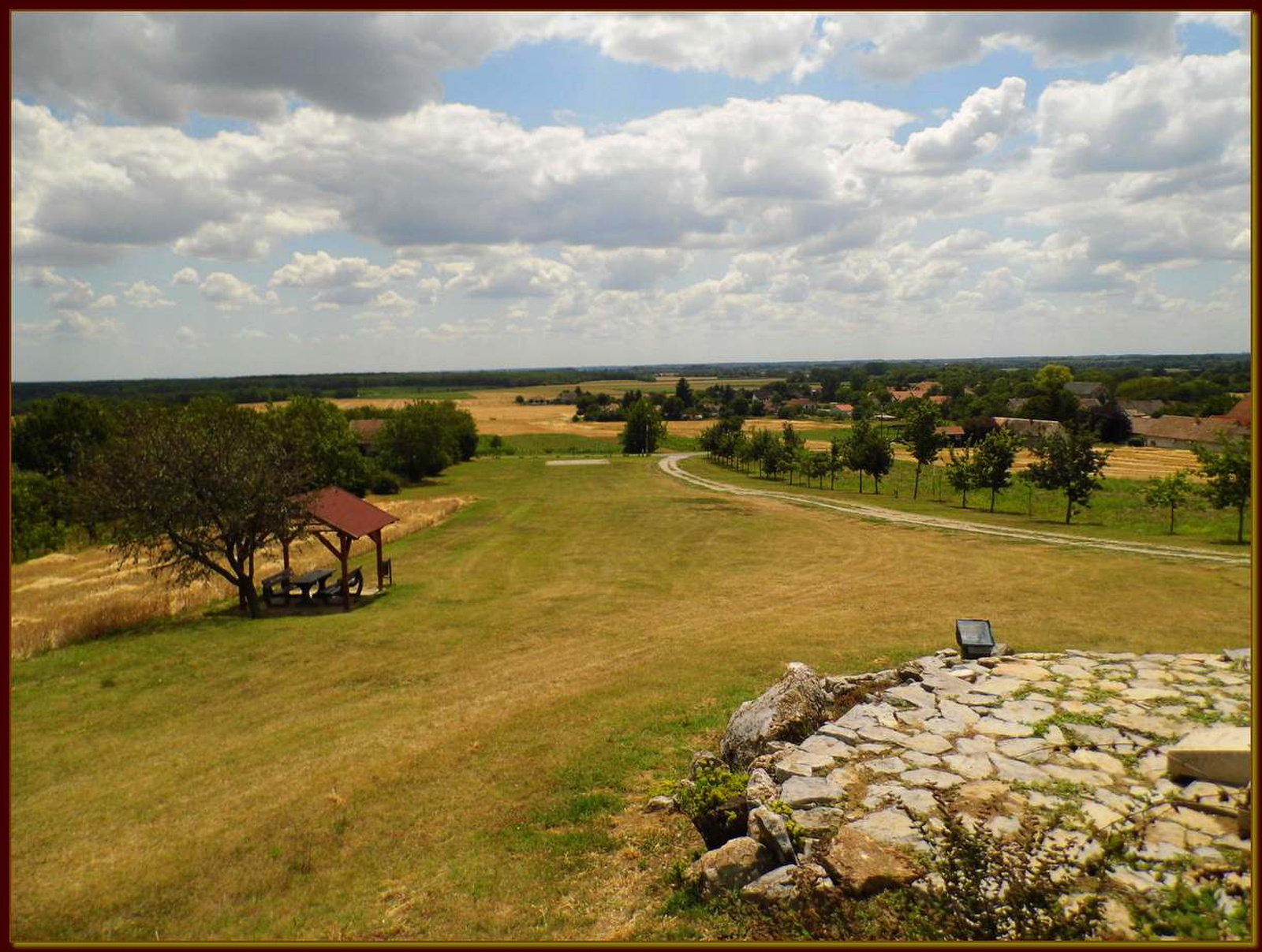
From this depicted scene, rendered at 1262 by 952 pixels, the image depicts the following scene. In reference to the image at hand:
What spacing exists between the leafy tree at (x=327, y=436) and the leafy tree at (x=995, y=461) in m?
41.9

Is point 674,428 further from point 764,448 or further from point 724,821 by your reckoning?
point 724,821

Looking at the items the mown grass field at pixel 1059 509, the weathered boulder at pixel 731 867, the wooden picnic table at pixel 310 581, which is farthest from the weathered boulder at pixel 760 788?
Result: the mown grass field at pixel 1059 509

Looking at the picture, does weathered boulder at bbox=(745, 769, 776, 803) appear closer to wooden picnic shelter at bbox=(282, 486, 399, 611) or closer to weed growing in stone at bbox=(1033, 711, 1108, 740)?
weed growing in stone at bbox=(1033, 711, 1108, 740)

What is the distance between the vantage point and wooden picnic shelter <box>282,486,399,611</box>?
2058 cm

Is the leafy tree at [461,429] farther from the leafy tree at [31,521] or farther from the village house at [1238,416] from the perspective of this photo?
the village house at [1238,416]

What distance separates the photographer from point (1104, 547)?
1043 inches

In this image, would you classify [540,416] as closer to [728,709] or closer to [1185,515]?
[1185,515]

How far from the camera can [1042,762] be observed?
7359 millimetres

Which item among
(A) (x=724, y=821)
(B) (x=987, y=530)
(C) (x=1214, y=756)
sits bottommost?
(B) (x=987, y=530)

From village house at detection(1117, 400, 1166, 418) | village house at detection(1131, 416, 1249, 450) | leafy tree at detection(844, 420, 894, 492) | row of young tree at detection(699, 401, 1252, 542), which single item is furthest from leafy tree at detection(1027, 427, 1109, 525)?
village house at detection(1117, 400, 1166, 418)

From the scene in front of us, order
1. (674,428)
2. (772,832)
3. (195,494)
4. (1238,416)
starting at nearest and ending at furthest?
1. (772,832)
2. (195,494)
3. (1238,416)
4. (674,428)

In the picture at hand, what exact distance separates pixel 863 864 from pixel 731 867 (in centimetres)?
115

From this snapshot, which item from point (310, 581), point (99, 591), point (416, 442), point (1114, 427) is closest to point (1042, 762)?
point (310, 581)

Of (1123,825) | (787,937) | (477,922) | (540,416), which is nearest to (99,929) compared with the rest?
(477,922)
